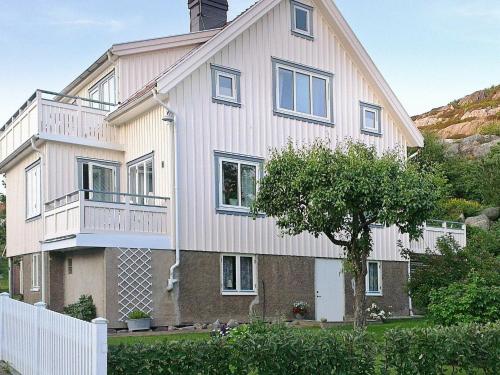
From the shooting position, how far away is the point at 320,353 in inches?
322

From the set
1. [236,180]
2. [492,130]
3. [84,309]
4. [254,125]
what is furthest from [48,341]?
[492,130]

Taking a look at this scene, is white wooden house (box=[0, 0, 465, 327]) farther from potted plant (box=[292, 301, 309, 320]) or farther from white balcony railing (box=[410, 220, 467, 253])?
white balcony railing (box=[410, 220, 467, 253])

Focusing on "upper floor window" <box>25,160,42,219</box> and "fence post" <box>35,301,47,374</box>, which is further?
"upper floor window" <box>25,160,42,219</box>

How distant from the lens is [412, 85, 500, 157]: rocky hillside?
53375mm

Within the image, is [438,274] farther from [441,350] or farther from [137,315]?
[441,350]

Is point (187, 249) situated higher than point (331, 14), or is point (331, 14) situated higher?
point (331, 14)

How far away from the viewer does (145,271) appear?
1811 cm

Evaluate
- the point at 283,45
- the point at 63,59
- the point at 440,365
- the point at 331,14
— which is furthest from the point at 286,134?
the point at 440,365

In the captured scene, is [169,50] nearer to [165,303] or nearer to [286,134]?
[286,134]

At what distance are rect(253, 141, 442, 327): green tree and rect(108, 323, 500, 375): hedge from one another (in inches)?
254

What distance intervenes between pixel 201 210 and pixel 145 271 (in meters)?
2.38

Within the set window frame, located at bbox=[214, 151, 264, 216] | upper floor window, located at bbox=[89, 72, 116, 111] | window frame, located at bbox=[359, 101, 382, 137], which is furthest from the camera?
window frame, located at bbox=[359, 101, 382, 137]

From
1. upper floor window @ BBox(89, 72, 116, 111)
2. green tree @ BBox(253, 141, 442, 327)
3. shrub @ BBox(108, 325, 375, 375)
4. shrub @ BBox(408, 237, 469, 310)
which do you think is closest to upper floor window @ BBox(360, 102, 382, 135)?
shrub @ BBox(408, 237, 469, 310)

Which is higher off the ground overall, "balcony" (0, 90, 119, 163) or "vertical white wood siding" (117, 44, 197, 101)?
"vertical white wood siding" (117, 44, 197, 101)
